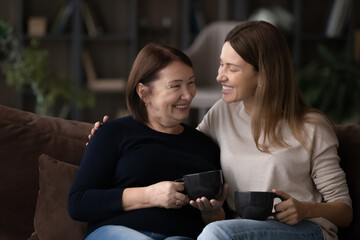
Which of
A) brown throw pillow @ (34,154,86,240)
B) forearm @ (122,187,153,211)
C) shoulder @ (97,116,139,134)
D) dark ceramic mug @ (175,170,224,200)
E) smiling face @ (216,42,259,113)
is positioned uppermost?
smiling face @ (216,42,259,113)

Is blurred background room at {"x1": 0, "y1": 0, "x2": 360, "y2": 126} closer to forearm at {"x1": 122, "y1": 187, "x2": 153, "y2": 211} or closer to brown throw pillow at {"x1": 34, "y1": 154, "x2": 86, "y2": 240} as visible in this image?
brown throw pillow at {"x1": 34, "y1": 154, "x2": 86, "y2": 240}

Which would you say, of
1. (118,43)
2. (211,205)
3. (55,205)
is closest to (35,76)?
(118,43)

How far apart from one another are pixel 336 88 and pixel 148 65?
144 inches

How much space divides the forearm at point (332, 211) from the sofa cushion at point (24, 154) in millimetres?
756

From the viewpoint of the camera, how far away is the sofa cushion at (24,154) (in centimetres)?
195

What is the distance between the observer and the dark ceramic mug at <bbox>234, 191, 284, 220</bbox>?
1.59m

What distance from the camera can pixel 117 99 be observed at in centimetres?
619

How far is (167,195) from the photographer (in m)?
1.66

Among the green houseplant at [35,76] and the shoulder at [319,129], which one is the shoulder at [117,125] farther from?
the green houseplant at [35,76]

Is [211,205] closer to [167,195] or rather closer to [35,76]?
[167,195]

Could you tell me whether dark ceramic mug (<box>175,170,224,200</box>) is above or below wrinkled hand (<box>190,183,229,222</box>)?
above

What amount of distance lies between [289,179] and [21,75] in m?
3.98

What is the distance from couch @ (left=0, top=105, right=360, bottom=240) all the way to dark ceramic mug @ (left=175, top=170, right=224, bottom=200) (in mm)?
444

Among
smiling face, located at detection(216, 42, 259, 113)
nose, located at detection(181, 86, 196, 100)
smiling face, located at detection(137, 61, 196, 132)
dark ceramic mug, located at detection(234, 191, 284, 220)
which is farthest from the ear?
dark ceramic mug, located at detection(234, 191, 284, 220)
